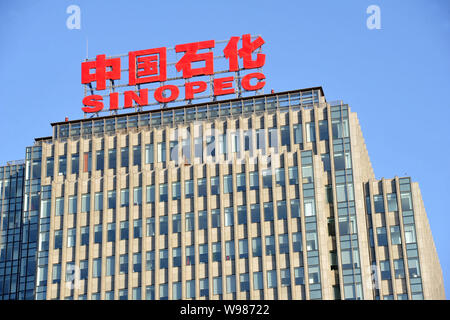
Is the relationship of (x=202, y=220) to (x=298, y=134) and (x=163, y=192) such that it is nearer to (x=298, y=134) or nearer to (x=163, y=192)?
(x=163, y=192)

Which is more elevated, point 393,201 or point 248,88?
point 248,88

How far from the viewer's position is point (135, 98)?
474 feet

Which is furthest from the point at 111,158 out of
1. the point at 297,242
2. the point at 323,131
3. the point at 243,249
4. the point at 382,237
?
the point at 382,237

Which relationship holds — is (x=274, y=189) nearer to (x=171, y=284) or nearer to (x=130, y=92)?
(x=171, y=284)

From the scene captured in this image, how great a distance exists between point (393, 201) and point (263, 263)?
20584 millimetres

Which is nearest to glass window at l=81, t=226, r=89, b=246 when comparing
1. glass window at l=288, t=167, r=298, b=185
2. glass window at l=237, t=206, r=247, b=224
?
glass window at l=237, t=206, r=247, b=224

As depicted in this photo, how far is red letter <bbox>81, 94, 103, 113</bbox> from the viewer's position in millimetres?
145500

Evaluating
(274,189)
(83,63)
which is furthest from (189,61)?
(274,189)

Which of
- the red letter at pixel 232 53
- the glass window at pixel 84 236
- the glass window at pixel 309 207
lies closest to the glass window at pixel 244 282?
the glass window at pixel 309 207

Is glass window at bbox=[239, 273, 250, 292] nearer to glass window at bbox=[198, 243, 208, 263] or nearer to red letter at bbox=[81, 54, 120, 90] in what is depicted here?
glass window at bbox=[198, 243, 208, 263]

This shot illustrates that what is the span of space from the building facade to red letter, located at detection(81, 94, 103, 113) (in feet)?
16.6

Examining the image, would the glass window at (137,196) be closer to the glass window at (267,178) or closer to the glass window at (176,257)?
the glass window at (176,257)

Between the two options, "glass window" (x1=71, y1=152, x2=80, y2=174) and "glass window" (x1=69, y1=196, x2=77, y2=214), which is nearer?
"glass window" (x1=69, y1=196, x2=77, y2=214)
